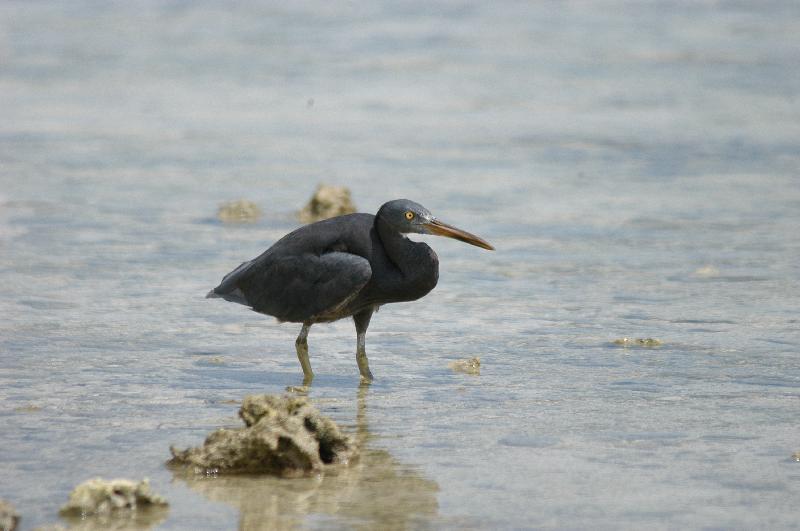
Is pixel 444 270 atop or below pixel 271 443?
atop

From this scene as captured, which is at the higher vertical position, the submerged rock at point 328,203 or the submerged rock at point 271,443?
the submerged rock at point 328,203

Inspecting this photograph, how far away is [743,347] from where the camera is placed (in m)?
8.41

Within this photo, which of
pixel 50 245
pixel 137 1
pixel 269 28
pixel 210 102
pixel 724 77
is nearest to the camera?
Answer: pixel 50 245

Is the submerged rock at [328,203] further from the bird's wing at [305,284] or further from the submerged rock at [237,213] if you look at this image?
the bird's wing at [305,284]

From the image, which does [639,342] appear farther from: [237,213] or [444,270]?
[237,213]

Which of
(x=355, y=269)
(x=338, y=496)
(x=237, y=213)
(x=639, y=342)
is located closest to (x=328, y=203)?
(x=237, y=213)

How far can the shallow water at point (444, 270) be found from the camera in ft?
19.2

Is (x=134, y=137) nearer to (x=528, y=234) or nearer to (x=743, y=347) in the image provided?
(x=528, y=234)

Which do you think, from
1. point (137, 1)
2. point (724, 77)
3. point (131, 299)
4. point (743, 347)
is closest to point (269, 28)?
point (137, 1)

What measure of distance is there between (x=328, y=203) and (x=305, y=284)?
4.62 m

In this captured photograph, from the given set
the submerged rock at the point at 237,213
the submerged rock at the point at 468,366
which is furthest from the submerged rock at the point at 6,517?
the submerged rock at the point at 237,213

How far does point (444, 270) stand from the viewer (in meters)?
11.0

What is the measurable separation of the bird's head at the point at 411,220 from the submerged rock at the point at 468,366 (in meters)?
0.64

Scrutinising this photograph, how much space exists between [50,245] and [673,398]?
20.0 feet
